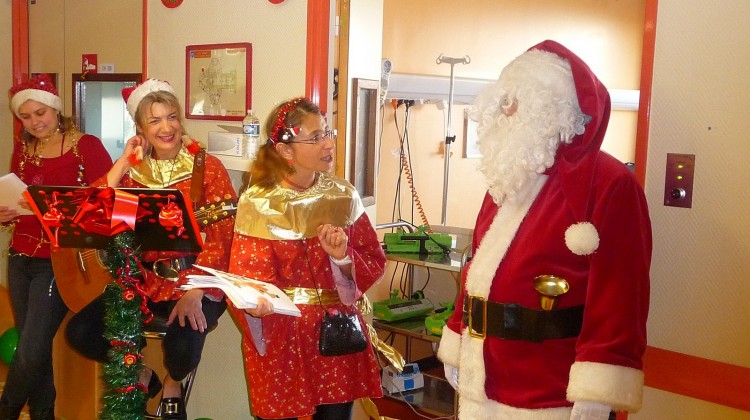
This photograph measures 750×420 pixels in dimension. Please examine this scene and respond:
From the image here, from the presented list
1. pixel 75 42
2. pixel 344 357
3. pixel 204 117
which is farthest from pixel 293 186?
pixel 75 42

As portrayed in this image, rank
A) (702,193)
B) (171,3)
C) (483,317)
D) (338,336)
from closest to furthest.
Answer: (483,317) < (702,193) < (338,336) < (171,3)

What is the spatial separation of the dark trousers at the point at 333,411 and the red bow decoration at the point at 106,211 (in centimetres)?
80

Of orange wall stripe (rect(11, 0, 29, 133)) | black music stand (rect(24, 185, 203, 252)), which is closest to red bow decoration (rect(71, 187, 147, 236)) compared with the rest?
black music stand (rect(24, 185, 203, 252))

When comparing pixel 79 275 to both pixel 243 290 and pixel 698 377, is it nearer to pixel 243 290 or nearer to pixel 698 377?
pixel 243 290

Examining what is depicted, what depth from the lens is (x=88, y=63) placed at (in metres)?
4.52

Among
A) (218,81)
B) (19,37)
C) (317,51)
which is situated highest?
(19,37)

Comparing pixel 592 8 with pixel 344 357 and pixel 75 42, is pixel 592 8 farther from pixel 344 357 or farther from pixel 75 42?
pixel 344 357

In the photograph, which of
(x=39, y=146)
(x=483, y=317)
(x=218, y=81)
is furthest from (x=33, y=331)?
(x=483, y=317)

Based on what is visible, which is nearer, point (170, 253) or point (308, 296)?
point (308, 296)

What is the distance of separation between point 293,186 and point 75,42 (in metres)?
2.79

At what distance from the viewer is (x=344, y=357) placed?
244 cm

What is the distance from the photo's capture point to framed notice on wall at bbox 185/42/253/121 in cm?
334

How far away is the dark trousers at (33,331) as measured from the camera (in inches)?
122

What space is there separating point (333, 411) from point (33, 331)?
4.69ft
